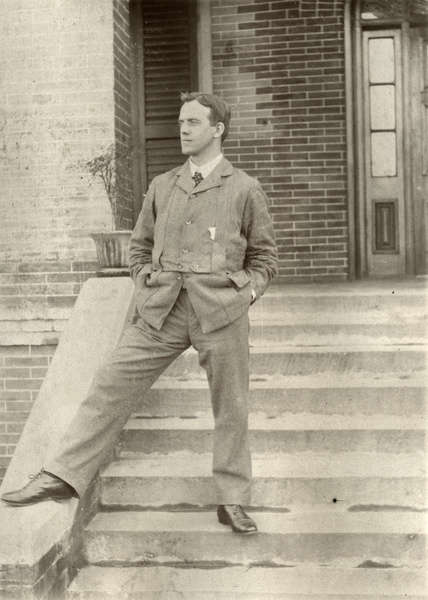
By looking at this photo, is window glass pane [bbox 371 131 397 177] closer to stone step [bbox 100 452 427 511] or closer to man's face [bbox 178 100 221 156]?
stone step [bbox 100 452 427 511]

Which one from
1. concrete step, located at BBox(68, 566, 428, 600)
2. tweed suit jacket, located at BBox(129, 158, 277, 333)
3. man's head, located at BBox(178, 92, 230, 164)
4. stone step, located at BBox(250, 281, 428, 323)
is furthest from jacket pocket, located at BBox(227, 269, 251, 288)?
stone step, located at BBox(250, 281, 428, 323)

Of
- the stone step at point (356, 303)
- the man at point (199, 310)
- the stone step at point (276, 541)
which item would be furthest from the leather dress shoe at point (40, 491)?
the stone step at point (356, 303)

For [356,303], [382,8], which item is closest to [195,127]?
[356,303]

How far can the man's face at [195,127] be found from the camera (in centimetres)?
312

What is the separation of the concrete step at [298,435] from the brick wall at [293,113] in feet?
11.1

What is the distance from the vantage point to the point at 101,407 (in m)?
3.12

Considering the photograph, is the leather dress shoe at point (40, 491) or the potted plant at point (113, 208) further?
the potted plant at point (113, 208)

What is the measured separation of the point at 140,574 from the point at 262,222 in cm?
165

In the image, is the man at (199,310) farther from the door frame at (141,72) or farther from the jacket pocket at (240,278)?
the door frame at (141,72)

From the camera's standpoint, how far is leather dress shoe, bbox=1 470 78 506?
3061 mm

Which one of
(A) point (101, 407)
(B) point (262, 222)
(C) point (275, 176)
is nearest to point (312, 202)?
(C) point (275, 176)

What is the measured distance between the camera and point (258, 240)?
3227mm

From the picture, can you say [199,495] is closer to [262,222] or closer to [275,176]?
[262,222]

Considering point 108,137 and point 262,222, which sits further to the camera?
point 108,137
